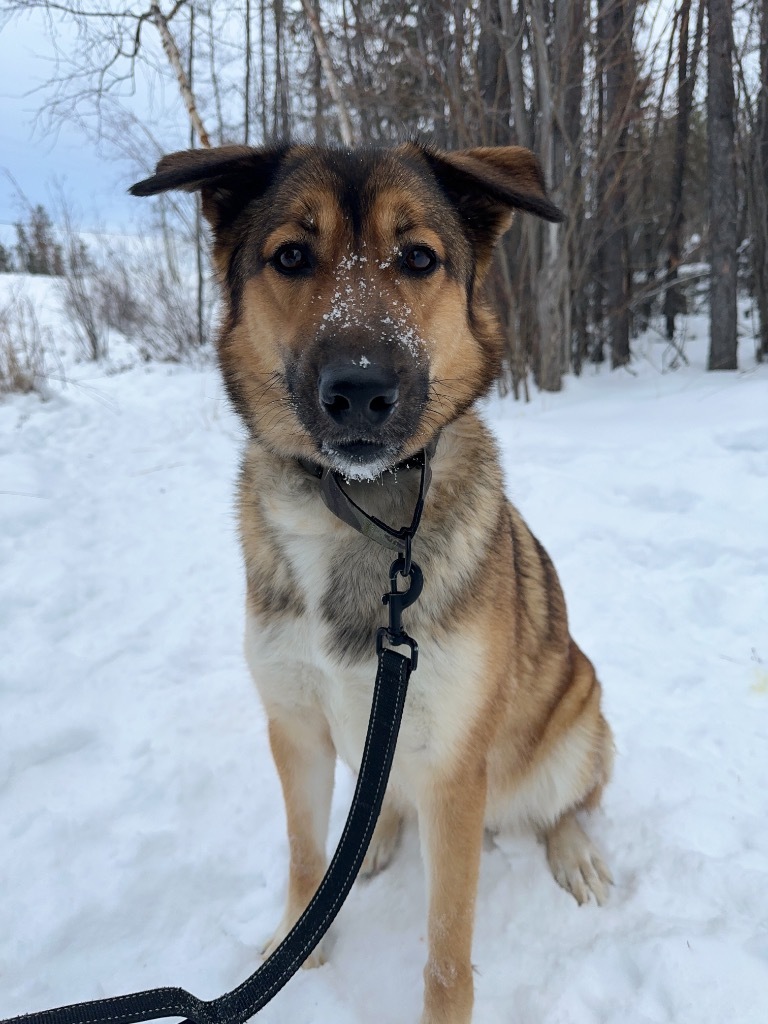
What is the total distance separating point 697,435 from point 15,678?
5.28 metres

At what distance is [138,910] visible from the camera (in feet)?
6.75

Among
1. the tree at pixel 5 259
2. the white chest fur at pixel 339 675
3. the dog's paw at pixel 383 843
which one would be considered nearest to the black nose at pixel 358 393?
the white chest fur at pixel 339 675

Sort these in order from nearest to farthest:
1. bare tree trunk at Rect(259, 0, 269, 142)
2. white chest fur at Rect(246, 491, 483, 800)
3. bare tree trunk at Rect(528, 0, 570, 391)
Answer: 1. white chest fur at Rect(246, 491, 483, 800)
2. bare tree trunk at Rect(528, 0, 570, 391)
3. bare tree trunk at Rect(259, 0, 269, 142)

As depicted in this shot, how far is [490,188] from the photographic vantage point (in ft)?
5.72

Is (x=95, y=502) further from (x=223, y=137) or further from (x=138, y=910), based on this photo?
(x=223, y=137)

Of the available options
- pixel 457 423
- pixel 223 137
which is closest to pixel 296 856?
pixel 457 423

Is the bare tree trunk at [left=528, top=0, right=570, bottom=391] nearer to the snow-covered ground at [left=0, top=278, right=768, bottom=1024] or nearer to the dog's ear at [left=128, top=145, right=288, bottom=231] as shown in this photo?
the snow-covered ground at [left=0, top=278, right=768, bottom=1024]

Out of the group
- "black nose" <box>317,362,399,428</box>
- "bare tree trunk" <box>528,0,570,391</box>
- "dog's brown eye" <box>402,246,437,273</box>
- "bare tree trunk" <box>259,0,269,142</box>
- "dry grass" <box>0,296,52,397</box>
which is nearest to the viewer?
"black nose" <box>317,362,399,428</box>

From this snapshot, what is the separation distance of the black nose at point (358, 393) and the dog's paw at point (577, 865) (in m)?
1.70

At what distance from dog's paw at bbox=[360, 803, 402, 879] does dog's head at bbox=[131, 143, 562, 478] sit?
1416 millimetres

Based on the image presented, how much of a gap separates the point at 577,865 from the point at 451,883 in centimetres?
68

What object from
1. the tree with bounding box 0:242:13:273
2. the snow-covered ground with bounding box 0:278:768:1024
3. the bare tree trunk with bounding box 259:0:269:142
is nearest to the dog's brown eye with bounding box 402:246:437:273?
the snow-covered ground with bounding box 0:278:768:1024

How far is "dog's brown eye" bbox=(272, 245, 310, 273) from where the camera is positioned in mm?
1691

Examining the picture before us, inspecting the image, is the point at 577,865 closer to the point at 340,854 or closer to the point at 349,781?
the point at 349,781
